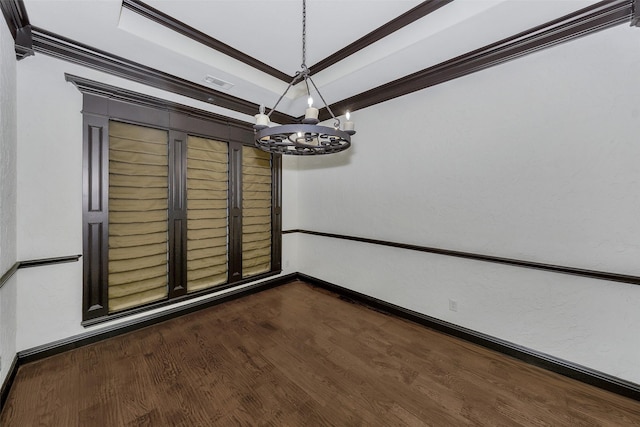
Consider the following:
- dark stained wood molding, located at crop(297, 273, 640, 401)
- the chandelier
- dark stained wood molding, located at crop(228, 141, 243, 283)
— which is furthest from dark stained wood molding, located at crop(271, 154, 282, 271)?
the chandelier

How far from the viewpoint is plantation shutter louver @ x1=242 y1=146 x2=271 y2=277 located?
3.73m

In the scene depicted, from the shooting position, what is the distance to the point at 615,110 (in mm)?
1808

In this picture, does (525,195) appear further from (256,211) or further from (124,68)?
(124,68)

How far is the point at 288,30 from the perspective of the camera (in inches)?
92.6

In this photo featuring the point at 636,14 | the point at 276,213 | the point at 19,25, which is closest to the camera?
the point at 636,14

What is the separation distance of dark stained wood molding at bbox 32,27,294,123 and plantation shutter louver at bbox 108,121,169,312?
0.50 meters

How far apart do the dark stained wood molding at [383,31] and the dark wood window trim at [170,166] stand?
4.71 ft

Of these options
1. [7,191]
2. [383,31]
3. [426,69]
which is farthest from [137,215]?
[426,69]

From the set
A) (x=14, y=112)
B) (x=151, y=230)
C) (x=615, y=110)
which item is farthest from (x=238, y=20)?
(x=615, y=110)

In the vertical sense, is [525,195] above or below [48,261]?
above

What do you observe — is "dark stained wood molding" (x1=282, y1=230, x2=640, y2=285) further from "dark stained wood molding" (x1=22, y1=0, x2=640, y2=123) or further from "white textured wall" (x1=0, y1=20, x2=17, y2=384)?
"white textured wall" (x1=0, y1=20, x2=17, y2=384)

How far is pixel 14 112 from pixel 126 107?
2.59 ft

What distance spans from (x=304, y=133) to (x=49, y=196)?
233 centimetres

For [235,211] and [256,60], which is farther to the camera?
[235,211]
